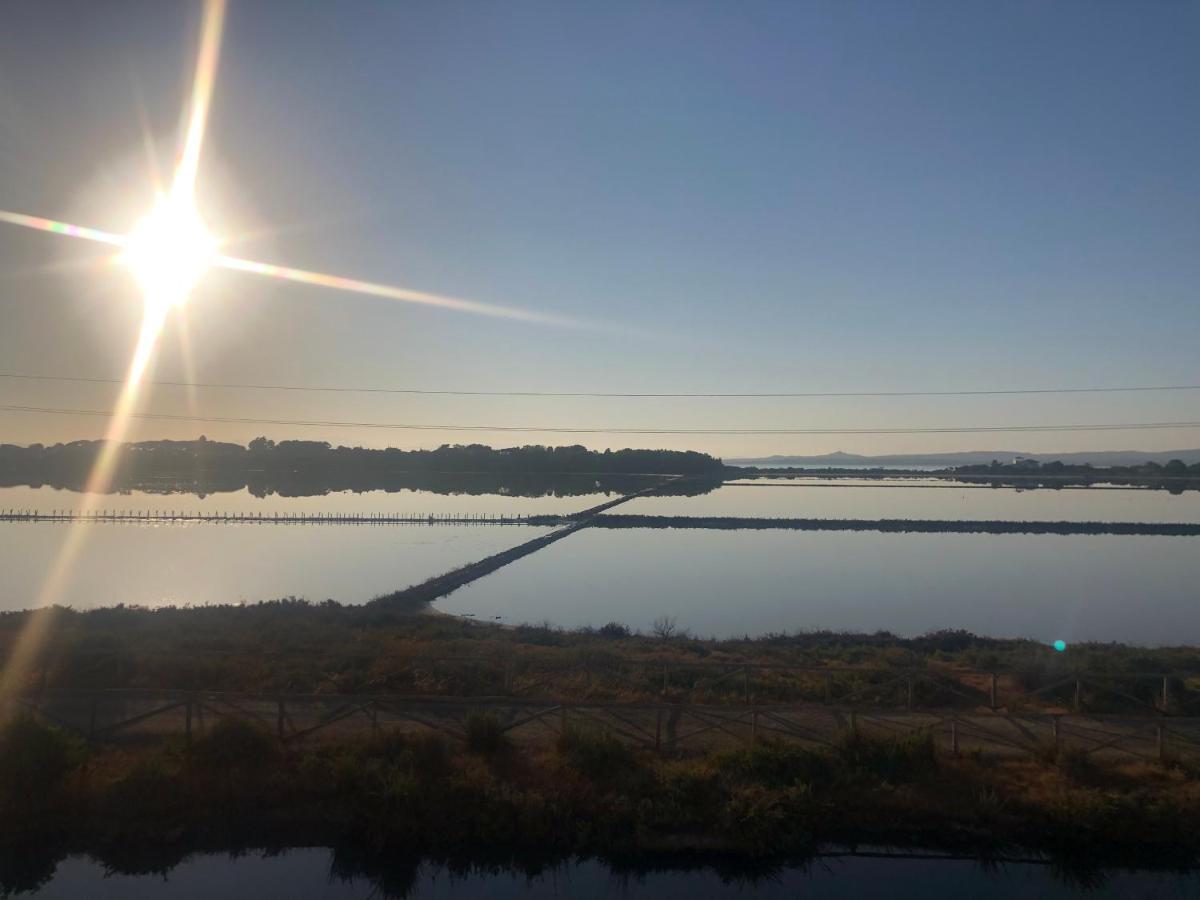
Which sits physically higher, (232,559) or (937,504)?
(937,504)

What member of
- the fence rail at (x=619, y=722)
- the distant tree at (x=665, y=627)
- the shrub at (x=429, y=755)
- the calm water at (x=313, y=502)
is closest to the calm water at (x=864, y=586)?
the distant tree at (x=665, y=627)

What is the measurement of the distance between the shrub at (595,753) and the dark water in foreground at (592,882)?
1251mm

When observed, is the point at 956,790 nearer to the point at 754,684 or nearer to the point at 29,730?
the point at 754,684

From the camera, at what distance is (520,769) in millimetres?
9406

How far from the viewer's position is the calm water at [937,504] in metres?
61.4

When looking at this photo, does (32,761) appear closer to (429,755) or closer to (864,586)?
(429,755)

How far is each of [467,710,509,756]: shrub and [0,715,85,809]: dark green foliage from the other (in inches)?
168

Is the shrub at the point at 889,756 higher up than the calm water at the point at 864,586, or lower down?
higher up

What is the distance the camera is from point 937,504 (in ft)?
235

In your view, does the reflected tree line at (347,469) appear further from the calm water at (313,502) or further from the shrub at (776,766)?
the shrub at (776,766)

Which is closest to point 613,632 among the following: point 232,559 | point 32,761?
point 32,761

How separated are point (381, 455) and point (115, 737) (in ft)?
377

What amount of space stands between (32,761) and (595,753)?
6040 millimetres

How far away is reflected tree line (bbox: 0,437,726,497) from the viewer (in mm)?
88562
